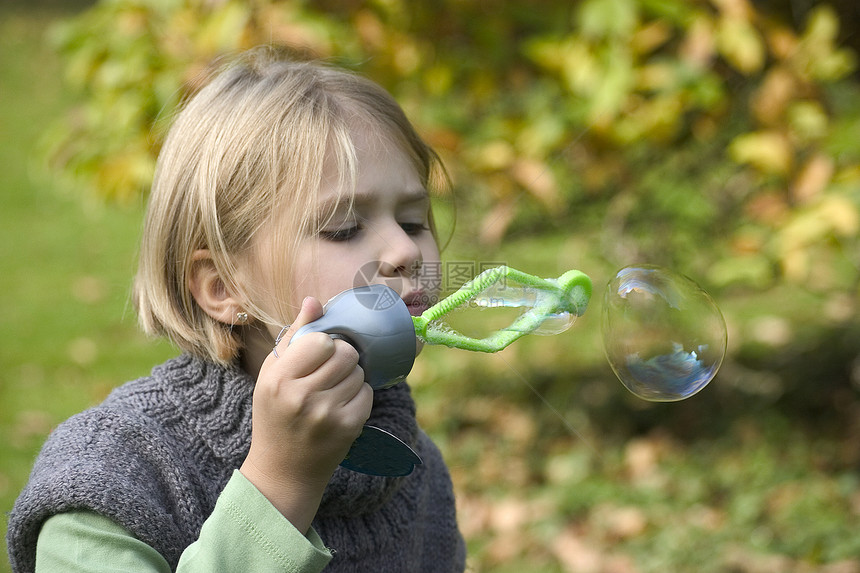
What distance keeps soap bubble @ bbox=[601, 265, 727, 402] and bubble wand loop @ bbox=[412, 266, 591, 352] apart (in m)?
0.19

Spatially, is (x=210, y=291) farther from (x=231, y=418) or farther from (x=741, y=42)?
(x=741, y=42)

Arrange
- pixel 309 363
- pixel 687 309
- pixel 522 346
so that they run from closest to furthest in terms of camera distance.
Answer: pixel 309 363, pixel 687 309, pixel 522 346

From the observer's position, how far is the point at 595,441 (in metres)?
3.50

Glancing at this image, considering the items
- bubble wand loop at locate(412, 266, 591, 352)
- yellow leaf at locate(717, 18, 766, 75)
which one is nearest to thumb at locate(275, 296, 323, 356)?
bubble wand loop at locate(412, 266, 591, 352)

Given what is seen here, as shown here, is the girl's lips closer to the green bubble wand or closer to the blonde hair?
the green bubble wand

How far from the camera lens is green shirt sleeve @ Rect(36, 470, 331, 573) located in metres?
1.08

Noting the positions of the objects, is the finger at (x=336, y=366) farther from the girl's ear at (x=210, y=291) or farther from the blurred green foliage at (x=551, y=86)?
the blurred green foliage at (x=551, y=86)

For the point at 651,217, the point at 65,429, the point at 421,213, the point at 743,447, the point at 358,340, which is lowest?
the point at 65,429

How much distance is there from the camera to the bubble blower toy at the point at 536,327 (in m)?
1.09

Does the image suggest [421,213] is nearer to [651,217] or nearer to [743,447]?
[651,217]

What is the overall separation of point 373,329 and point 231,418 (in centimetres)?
35

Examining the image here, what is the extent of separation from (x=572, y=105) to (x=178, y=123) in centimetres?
135

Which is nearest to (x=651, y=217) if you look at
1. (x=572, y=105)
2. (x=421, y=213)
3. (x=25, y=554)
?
(x=572, y=105)

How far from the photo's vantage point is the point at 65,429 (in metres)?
1.29
